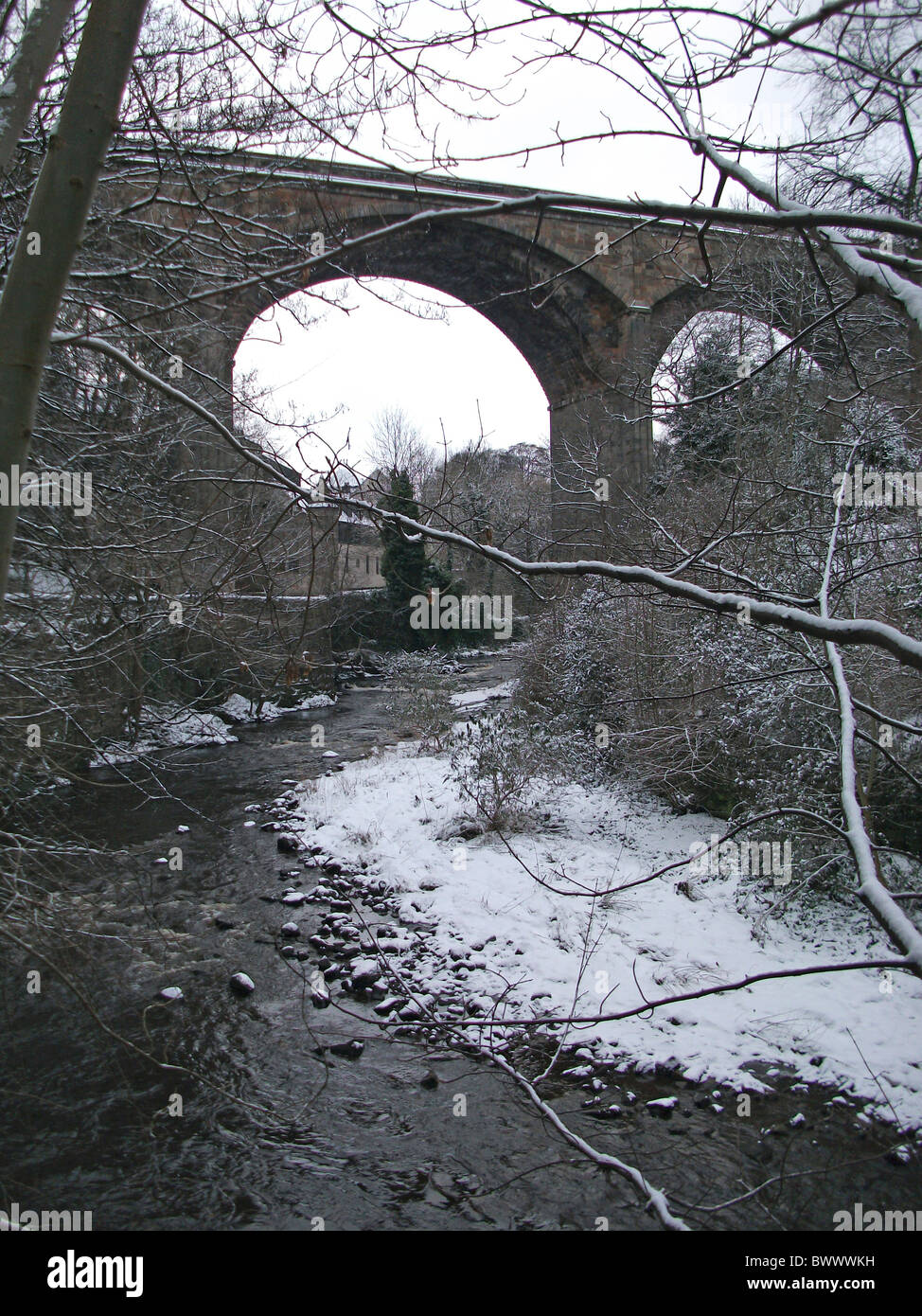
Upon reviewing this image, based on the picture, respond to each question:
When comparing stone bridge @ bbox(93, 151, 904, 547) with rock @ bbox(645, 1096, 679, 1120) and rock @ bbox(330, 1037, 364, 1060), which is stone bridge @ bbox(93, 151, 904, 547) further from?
rock @ bbox(330, 1037, 364, 1060)

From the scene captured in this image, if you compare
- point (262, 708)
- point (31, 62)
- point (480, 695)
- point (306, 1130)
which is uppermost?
point (31, 62)

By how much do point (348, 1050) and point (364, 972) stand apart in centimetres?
92

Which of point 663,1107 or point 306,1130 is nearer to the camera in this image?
point 306,1130

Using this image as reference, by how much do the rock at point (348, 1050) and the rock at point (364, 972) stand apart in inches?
30.0

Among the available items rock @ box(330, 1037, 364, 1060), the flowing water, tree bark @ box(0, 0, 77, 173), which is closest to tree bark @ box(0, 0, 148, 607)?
tree bark @ box(0, 0, 77, 173)

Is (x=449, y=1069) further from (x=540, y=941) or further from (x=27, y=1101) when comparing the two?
(x=27, y=1101)

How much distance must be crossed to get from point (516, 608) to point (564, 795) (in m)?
7.73

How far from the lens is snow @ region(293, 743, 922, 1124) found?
5195 millimetres

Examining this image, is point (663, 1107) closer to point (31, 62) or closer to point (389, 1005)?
point (389, 1005)

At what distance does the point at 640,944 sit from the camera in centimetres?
670

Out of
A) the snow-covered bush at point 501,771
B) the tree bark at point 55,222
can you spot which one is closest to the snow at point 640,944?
the snow-covered bush at point 501,771

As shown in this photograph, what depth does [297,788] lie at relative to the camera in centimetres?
1143

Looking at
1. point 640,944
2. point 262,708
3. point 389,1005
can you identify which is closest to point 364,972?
point 389,1005
